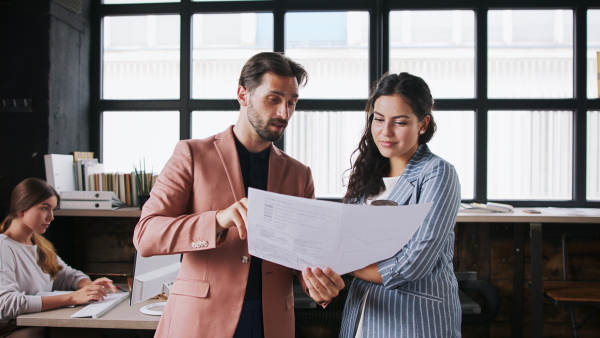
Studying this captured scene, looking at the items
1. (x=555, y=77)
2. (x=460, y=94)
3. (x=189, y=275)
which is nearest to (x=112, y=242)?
(x=189, y=275)

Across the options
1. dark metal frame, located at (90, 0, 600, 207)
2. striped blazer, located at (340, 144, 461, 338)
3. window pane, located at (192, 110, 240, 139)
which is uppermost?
dark metal frame, located at (90, 0, 600, 207)

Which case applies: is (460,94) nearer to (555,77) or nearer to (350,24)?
(555,77)

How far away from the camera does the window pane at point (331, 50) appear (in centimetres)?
328

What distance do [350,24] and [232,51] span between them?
3.12 feet

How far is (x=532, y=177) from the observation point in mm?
3215

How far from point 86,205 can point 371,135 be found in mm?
2097

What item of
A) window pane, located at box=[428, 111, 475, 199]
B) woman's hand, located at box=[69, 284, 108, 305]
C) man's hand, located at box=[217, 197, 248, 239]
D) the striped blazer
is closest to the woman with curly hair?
the striped blazer

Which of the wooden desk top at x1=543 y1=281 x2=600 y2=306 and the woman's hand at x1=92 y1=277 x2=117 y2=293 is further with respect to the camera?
the wooden desk top at x1=543 y1=281 x2=600 y2=306

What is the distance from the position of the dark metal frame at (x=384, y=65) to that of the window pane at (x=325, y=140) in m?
0.09

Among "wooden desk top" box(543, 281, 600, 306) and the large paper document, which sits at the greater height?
the large paper document

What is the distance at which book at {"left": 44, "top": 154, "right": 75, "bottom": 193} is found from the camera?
2.79 meters

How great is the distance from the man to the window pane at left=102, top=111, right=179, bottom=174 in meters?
2.00

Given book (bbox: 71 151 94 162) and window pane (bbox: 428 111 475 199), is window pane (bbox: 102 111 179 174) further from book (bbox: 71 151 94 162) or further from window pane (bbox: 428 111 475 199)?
window pane (bbox: 428 111 475 199)

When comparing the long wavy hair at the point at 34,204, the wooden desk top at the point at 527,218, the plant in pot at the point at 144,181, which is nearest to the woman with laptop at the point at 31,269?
the long wavy hair at the point at 34,204
